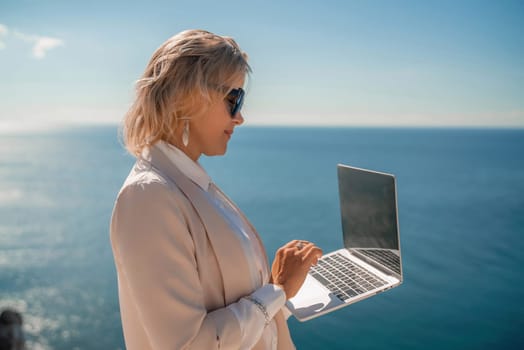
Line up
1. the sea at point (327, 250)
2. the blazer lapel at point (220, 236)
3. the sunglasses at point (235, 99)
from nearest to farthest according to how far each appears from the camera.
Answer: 1. the blazer lapel at point (220, 236)
2. the sunglasses at point (235, 99)
3. the sea at point (327, 250)

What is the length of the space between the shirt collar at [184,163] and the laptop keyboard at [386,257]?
2.79 feet

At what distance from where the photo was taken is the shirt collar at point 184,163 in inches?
36.7

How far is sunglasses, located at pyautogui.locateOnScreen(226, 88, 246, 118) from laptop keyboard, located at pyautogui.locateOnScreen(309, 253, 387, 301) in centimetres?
74

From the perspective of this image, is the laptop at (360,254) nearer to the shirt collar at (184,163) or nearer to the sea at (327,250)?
the shirt collar at (184,163)

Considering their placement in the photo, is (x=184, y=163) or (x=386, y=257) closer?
(x=184, y=163)

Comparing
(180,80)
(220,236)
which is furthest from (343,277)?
(180,80)

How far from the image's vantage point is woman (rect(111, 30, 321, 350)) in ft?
2.45

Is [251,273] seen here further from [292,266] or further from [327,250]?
[327,250]

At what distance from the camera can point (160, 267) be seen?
74 centimetres

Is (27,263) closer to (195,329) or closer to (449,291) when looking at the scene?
(449,291)

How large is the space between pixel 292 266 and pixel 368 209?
599mm

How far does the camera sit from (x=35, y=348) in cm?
1079

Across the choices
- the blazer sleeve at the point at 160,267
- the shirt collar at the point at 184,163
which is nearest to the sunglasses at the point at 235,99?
the shirt collar at the point at 184,163

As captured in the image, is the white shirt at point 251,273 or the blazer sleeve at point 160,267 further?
the white shirt at point 251,273
